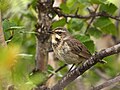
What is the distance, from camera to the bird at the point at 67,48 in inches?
138

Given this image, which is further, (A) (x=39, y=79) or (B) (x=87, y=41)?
(B) (x=87, y=41)

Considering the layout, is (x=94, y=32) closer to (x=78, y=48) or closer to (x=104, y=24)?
(x=104, y=24)

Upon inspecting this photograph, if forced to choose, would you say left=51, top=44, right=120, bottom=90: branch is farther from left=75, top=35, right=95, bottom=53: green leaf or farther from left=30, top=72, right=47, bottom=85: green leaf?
left=75, top=35, right=95, bottom=53: green leaf

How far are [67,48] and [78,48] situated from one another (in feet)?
0.40

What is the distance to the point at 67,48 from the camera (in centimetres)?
366

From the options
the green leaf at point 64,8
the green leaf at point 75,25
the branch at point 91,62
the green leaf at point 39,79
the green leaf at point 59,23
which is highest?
the green leaf at point 39,79

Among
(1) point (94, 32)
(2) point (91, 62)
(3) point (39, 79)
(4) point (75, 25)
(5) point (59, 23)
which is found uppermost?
(3) point (39, 79)

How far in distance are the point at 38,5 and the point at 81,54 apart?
752 mm

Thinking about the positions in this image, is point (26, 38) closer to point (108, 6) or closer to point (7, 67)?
point (108, 6)

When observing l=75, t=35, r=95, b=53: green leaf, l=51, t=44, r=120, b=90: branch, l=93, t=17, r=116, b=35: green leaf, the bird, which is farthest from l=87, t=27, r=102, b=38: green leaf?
l=51, t=44, r=120, b=90: branch

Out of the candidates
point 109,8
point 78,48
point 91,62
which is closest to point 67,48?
point 78,48

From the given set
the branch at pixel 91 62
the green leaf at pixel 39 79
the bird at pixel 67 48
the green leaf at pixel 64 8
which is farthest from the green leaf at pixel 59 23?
the green leaf at pixel 39 79

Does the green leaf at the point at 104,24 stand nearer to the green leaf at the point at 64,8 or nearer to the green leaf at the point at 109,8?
the green leaf at the point at 109,8

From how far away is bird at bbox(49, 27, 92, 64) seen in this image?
3.51 m
